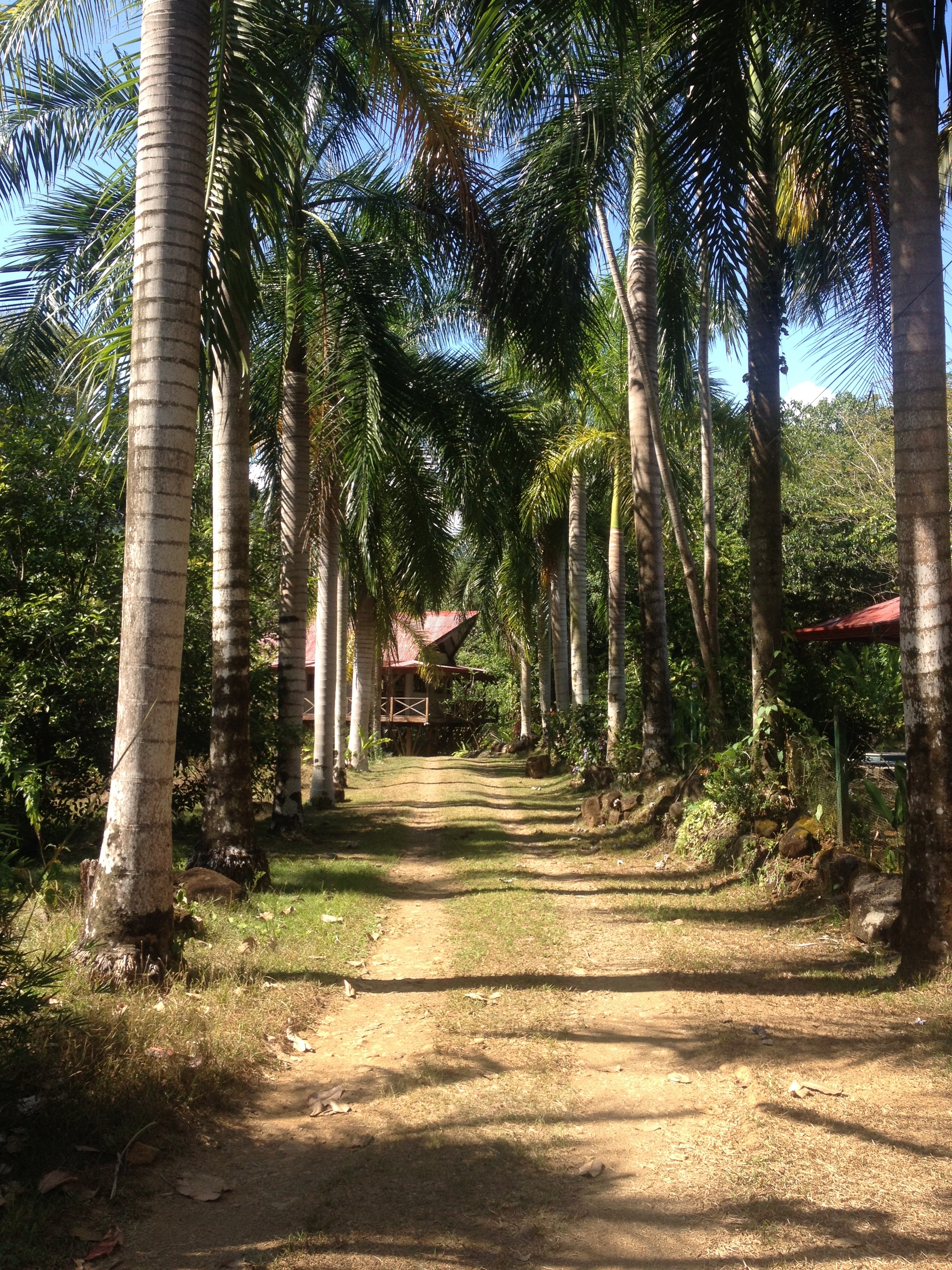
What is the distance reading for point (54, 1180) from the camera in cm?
383

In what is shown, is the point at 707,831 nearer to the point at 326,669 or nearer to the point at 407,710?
the point at 326,669

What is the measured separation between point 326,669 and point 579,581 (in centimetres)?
690

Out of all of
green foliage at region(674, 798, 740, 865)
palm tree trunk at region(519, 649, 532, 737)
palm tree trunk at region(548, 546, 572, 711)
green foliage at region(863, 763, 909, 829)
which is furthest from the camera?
palm tree trunk at region(519, 649, 532, 737)

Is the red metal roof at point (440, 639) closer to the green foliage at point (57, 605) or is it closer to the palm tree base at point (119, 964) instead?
the green foliage at point (57, 605)

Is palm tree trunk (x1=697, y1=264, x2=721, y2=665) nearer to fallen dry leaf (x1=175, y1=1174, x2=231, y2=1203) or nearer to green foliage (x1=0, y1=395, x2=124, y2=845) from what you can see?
green foliage (x1=0, y1=395, x2=124, y2=845)

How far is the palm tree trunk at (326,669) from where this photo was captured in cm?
1592

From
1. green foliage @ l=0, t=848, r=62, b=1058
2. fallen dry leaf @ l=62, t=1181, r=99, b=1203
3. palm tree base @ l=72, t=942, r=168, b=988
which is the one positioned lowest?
fallen dry leaf @ l=62, t=1181, r=99, b=1203

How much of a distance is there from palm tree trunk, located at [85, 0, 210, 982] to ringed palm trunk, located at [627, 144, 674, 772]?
829cm

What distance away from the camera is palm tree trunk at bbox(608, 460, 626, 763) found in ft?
55.9

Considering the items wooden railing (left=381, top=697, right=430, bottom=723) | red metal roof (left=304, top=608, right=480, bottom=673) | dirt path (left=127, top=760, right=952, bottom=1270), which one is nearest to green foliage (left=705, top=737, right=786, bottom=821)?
dirt path (left=127, top=760, right=952, bottom=1270)

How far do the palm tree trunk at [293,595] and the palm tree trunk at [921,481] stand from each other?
8276 millimetres

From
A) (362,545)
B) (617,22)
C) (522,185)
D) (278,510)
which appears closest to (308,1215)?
(617,22)

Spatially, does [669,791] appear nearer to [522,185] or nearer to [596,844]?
[596,844]

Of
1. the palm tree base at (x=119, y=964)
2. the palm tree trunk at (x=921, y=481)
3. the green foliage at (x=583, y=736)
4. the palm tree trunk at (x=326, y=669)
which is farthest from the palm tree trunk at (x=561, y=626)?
the palm tree base at (x=119, y=964)
